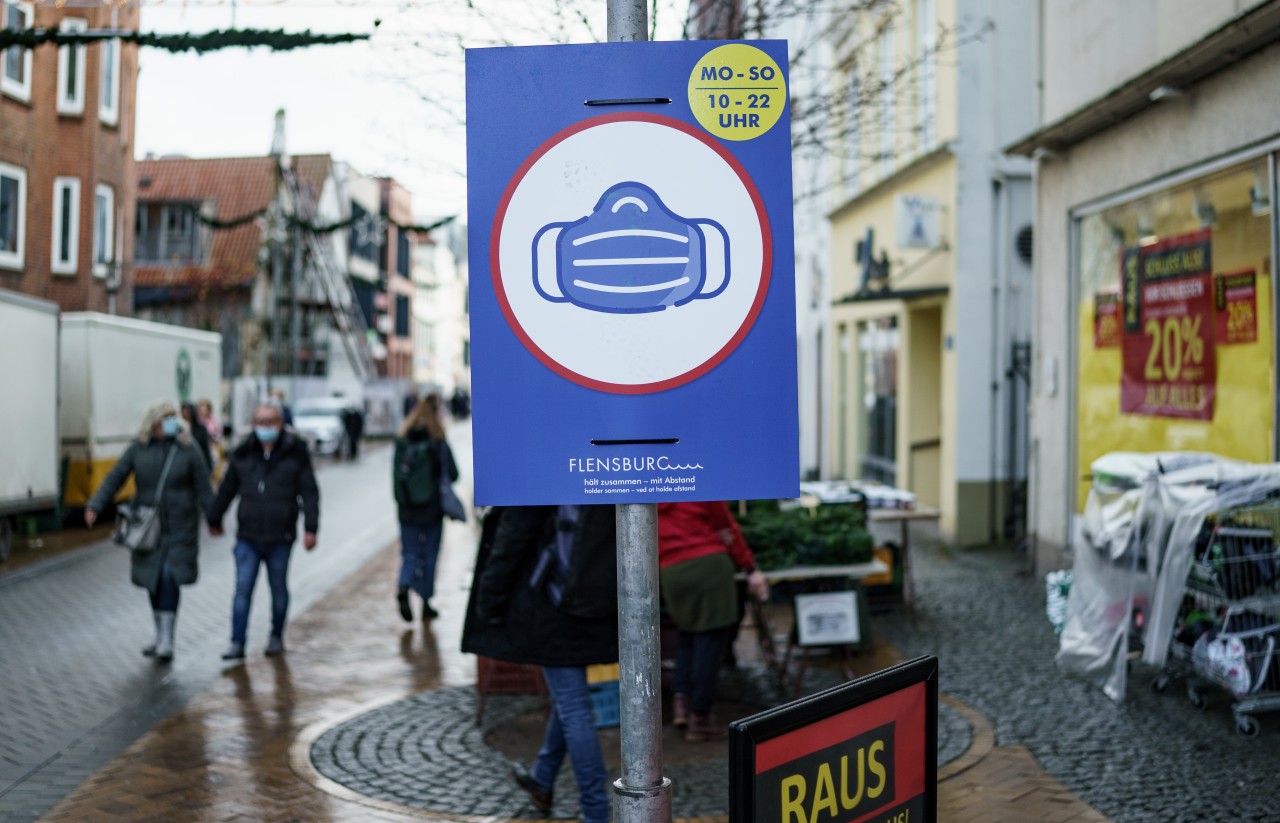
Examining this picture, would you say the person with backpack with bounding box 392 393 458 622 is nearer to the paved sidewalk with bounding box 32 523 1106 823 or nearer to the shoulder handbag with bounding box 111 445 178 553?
the paved sidewalk with bounding box 32 523 1106 823

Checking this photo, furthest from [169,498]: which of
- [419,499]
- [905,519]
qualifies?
[905,519]

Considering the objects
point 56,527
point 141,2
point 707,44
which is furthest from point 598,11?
point 56,527

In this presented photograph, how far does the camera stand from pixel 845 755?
2742mm

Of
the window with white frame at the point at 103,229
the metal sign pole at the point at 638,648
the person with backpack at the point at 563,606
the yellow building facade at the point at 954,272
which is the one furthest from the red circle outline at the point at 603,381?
the window with white frame at the point at 103,229

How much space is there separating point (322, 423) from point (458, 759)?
33531 millimetres

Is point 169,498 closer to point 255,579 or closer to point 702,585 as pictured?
point 255,579

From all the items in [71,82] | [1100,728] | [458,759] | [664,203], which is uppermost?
[71,82]

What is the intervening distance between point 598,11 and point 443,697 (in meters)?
4.95

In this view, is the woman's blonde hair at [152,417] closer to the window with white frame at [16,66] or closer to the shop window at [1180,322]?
the shop window at [1180,322]

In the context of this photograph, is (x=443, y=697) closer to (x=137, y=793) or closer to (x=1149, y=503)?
(x=137, y=793)

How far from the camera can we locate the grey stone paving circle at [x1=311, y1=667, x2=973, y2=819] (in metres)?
5.93

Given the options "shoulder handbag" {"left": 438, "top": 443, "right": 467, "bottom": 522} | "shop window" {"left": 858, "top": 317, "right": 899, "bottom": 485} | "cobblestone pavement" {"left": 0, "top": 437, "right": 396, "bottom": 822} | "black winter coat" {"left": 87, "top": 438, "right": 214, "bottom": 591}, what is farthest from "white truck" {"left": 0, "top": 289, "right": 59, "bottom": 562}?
"shop window" {"left": 858, "top": 317, "right": 899, "bottom": 485}

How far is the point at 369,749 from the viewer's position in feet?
22.4

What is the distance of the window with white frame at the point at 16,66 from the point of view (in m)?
24.2
